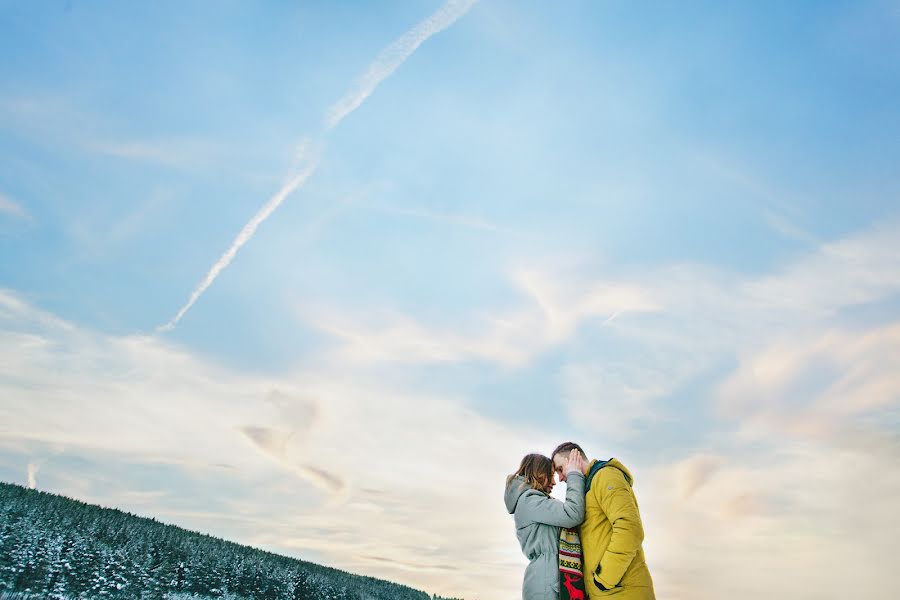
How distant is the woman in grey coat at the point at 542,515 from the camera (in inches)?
285

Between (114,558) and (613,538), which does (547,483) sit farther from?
(114,558)

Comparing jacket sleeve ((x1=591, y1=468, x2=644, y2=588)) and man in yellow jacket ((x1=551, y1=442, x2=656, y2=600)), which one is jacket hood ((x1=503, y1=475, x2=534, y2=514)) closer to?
man in yellow jacket ((x1=551, y1=442, x2=656, y2=600))

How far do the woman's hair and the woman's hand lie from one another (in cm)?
34

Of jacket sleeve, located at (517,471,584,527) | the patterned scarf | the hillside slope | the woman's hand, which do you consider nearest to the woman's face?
jacket sleeve, located at (517,471,584,527)

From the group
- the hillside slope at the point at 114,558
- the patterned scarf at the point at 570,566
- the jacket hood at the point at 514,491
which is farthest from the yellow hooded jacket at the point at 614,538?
the hillside slope at the point at 114,558

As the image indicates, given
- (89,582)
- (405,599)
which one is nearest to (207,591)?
(89,582)

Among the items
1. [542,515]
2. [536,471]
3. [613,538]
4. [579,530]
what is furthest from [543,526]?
[613,538]

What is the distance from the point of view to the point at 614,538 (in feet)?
22.0

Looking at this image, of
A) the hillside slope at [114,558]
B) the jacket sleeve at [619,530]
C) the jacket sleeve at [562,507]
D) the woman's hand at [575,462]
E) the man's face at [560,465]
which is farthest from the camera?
the hillside slope at [114,558]

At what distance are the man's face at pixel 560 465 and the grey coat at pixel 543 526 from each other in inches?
10.5

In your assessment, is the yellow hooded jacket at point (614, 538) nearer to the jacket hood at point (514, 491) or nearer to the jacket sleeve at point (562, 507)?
the jacket sleeve at point (562, 507)

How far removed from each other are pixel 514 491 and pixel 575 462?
3.02 ft

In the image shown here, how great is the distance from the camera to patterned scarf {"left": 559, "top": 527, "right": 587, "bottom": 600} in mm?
7207

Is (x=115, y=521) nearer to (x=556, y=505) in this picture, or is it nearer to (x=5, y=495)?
(x=5, y=495)
